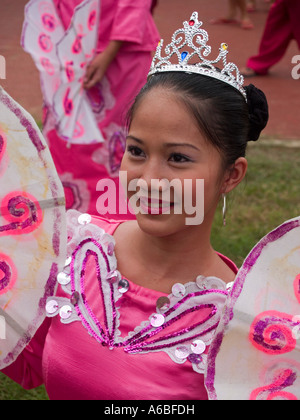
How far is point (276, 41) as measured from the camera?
20.9 ft

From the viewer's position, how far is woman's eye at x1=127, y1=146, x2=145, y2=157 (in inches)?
52.1

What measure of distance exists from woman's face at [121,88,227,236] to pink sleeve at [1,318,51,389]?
0.40 metres

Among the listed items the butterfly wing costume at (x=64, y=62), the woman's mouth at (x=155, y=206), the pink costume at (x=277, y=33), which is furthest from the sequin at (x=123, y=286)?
the pink costume at (x=277, y=33)

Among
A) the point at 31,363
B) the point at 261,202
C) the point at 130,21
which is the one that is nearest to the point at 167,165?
the point at 31,363

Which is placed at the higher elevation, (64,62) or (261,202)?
(64,62)

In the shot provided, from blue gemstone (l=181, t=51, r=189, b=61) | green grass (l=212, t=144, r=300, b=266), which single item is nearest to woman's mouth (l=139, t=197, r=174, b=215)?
blue gemstone (l=181, t=51, r=189, b=61)

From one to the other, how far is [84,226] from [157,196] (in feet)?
1.04

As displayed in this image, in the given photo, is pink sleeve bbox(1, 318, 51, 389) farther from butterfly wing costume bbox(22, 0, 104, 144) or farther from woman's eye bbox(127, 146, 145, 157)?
butterfly wing costume bbox(22, 0, 104, 144)

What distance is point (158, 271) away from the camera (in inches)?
56.7

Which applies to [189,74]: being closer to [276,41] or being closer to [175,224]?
[175,224]

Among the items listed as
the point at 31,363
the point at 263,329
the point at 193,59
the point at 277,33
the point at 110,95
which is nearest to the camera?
the point at 263,329

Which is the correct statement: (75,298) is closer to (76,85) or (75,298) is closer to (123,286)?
(123,286)

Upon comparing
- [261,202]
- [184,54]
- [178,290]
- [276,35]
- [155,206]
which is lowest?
[261,202]

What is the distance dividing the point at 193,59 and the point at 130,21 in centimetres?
131
